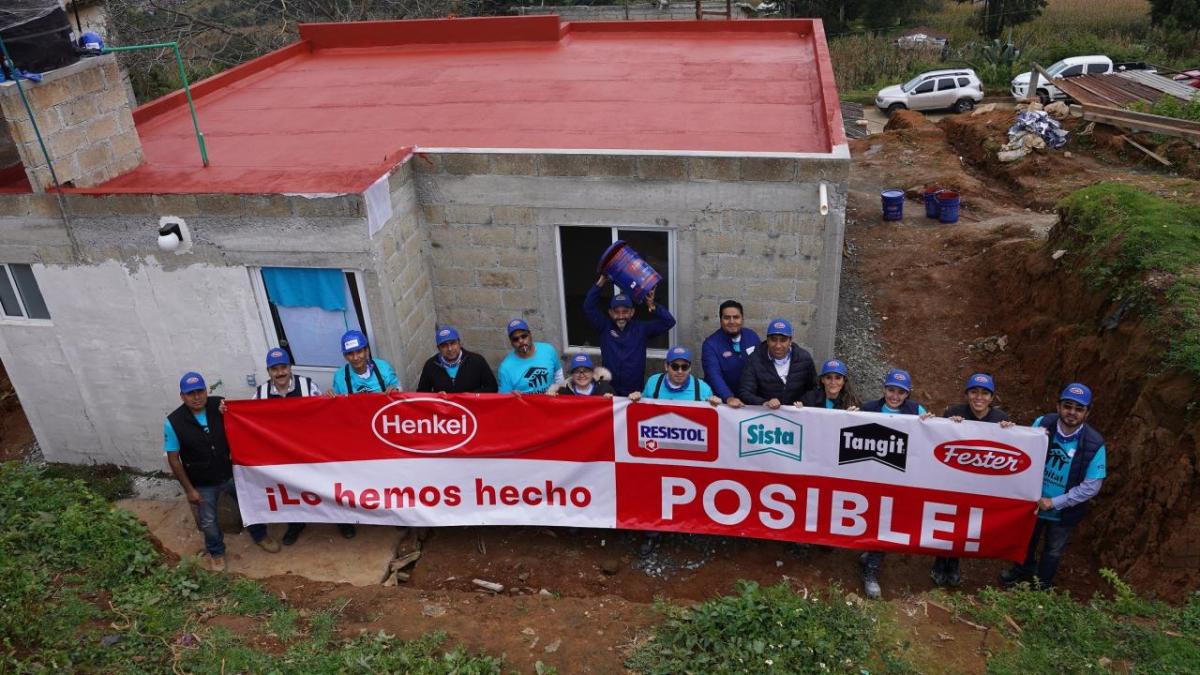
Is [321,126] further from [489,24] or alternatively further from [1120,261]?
[1120,261]

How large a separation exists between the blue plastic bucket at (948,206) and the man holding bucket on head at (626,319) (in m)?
9.27

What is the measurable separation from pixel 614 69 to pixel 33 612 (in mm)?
A: 9525

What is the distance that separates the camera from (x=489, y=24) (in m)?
13.9

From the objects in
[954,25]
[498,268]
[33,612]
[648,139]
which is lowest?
[954,25]

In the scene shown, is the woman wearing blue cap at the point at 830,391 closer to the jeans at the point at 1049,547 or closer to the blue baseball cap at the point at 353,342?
the jeans at the point at 1049,547

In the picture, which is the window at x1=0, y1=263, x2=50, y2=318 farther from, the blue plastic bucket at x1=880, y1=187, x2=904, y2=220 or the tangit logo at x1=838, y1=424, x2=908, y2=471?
the blue plastic bucket at x1=880, y1=187, x2=904, y2=220

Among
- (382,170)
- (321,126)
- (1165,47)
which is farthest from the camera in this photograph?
(1165,47)

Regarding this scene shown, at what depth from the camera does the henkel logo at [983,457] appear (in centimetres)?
650

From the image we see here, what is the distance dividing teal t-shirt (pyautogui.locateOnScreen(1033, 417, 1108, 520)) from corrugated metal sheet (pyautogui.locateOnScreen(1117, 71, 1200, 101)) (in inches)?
620

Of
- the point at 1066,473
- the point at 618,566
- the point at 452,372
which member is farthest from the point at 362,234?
the point at 1066,473

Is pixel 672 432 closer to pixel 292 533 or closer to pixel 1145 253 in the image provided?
pixel 292 533

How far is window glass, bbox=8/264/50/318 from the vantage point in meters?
8.70

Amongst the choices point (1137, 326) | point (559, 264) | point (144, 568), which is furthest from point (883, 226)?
point (144, 568)

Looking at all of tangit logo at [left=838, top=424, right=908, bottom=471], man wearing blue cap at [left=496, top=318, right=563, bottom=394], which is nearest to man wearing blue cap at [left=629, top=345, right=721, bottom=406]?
man wearing blue cap at [left=496, top=318, right=563, bottom=394]
